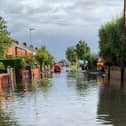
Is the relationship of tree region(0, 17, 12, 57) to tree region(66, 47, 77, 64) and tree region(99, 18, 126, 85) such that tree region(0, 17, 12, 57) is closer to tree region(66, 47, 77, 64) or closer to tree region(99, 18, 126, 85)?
tree region(99, 18, 126, 85)

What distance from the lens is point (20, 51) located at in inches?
4700

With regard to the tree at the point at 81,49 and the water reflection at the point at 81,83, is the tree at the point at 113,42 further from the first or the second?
the tree at the point at 81,49

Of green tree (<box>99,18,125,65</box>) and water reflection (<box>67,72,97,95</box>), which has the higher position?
green tree (<box>99,18,125,65</box>)

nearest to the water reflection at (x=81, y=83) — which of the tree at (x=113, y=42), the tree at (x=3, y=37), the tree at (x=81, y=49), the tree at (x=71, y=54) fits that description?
the tree at (x=113, y=42)

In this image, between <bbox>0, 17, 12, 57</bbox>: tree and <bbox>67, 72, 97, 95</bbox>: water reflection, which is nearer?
<bbox>67, 72, 97, 95</bbox>: water reflection

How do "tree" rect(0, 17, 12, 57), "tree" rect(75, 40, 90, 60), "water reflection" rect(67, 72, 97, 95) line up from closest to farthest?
"water reflection" rect(67, 72, 97, 95) → "tree" rect(0, 17, 12, 57) → "tree" rect(75, 40, 90, 60)

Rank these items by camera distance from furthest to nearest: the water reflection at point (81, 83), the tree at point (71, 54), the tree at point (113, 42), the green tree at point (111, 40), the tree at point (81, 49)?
the tree at point (71, 54), the tree at point (81, 49), the green tree at point (111, 40), the tree at point (113, 42), the water reflection at point (81, 83)

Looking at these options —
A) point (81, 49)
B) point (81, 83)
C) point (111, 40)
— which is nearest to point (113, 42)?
point (111, 40)

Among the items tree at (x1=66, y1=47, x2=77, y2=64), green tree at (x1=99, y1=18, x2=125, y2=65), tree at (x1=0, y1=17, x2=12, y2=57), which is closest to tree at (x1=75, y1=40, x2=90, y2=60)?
tree at (x1=66, y1=47, x2=77, y2=64)

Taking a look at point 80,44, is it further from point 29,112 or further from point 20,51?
point 29,112

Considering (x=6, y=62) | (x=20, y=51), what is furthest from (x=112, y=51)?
(x=20, y=51)

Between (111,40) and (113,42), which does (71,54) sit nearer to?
(111,40)

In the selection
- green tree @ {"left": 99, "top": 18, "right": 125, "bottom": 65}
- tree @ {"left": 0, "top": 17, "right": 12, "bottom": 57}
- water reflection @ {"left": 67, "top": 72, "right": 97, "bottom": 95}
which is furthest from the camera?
green tree @ {"left": 99, "top": 18, "right": 125, "bottom": 65}

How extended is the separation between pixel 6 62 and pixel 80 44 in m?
114
